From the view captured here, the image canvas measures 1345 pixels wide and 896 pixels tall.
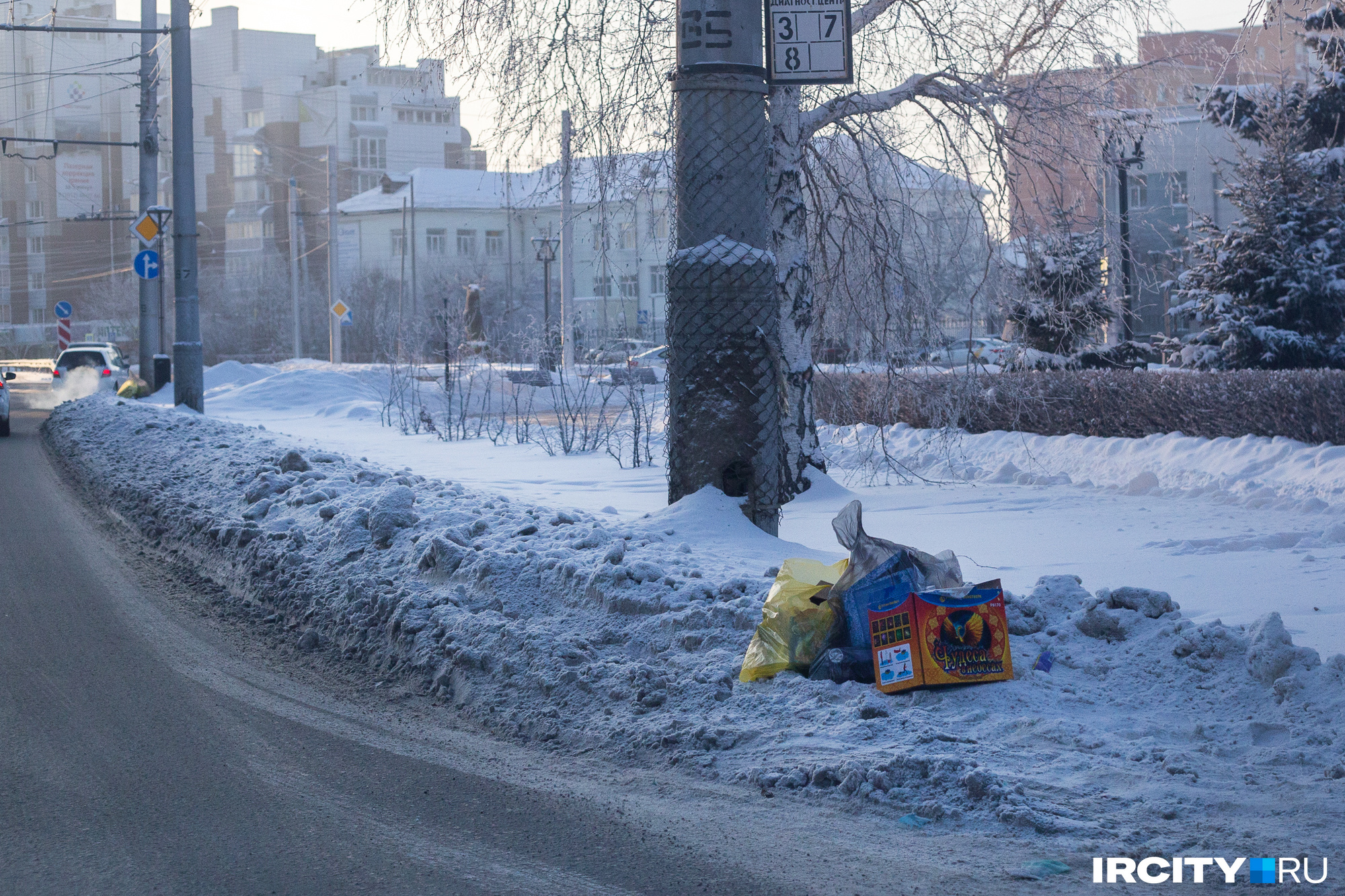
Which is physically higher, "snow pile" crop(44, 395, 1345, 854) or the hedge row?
the hedge row

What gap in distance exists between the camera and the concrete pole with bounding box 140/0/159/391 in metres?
29.6

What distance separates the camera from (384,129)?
118500 mm

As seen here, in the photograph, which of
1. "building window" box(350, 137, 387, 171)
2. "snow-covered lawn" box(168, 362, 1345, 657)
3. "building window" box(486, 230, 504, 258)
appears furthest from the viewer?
"building window" box(350, 137, 387, 171)

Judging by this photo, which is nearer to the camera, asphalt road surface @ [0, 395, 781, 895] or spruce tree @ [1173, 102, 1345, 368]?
asphalt road surface @ [0, 395, 781, 895]

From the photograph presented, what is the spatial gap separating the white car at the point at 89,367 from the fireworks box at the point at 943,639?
3392 cm

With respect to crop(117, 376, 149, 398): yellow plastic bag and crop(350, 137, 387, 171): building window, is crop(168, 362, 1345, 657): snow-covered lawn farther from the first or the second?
crop(350, 137, 387, 171): building window

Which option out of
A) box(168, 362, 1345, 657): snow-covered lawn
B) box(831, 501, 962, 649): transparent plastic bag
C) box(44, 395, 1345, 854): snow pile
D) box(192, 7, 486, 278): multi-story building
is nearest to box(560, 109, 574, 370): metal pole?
box(168, 362, 1345, 657): snow-covered lawn

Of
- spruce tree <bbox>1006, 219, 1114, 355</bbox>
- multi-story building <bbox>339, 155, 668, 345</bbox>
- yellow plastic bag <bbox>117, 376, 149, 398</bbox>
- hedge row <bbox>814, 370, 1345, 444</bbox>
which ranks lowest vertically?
hedge row <bbox>814, 370, 1345, 444</bbox>

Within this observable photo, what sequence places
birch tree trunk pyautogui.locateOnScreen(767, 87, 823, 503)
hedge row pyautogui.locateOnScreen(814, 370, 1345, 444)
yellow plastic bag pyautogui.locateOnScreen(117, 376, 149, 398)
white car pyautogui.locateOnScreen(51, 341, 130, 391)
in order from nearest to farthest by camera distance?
1. birch tree trunk pyautogui.locateOnScreen(767, 87, 823, 503)
2. hedge row pyautogui.locateOnScreen(814, 370, 1345, 444)
3. yellow plastic bag pyautogui.locateOnScreen(117, 376, 149, 398)
4. white car pyautogui.locateOnScreen(51, 341, 130, 391)

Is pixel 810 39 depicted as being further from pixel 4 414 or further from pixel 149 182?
pixel 149 182

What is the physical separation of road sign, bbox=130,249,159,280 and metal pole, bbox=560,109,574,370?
9048mm

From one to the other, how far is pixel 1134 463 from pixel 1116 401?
6.30 feet

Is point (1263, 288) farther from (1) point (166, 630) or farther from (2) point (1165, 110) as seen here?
(1) point (166, 630)

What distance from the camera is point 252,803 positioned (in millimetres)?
4172
